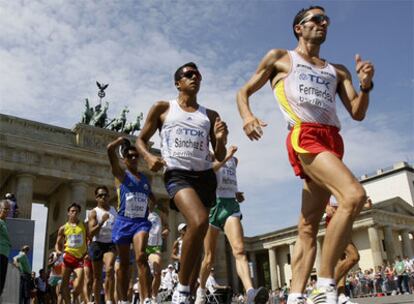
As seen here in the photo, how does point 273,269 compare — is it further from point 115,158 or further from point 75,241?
point 115,158

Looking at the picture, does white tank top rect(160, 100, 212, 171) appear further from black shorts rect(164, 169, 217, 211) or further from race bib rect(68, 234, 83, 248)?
race bib rect(68, 234, 83, 248)

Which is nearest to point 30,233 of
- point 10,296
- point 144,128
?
point 10,296

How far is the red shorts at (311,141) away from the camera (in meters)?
3.84

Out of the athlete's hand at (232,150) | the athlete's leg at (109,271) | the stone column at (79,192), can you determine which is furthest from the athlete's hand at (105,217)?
the stone column at (79,192)

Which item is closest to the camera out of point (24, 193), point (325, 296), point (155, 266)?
point (325, 296)

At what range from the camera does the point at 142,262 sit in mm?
6781

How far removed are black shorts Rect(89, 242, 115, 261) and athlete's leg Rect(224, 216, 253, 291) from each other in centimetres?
302

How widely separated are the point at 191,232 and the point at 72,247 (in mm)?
6313

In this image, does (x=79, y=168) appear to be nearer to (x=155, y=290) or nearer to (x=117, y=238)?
(x=155, y=290)

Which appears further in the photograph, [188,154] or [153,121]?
[153,121]

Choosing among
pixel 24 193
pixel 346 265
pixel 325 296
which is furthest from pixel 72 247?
pixel 24 193

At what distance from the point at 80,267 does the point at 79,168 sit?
100 feet

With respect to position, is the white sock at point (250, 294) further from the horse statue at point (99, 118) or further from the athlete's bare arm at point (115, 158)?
the horse statue at point (99, 118)

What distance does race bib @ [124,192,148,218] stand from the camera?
7.07 metres
